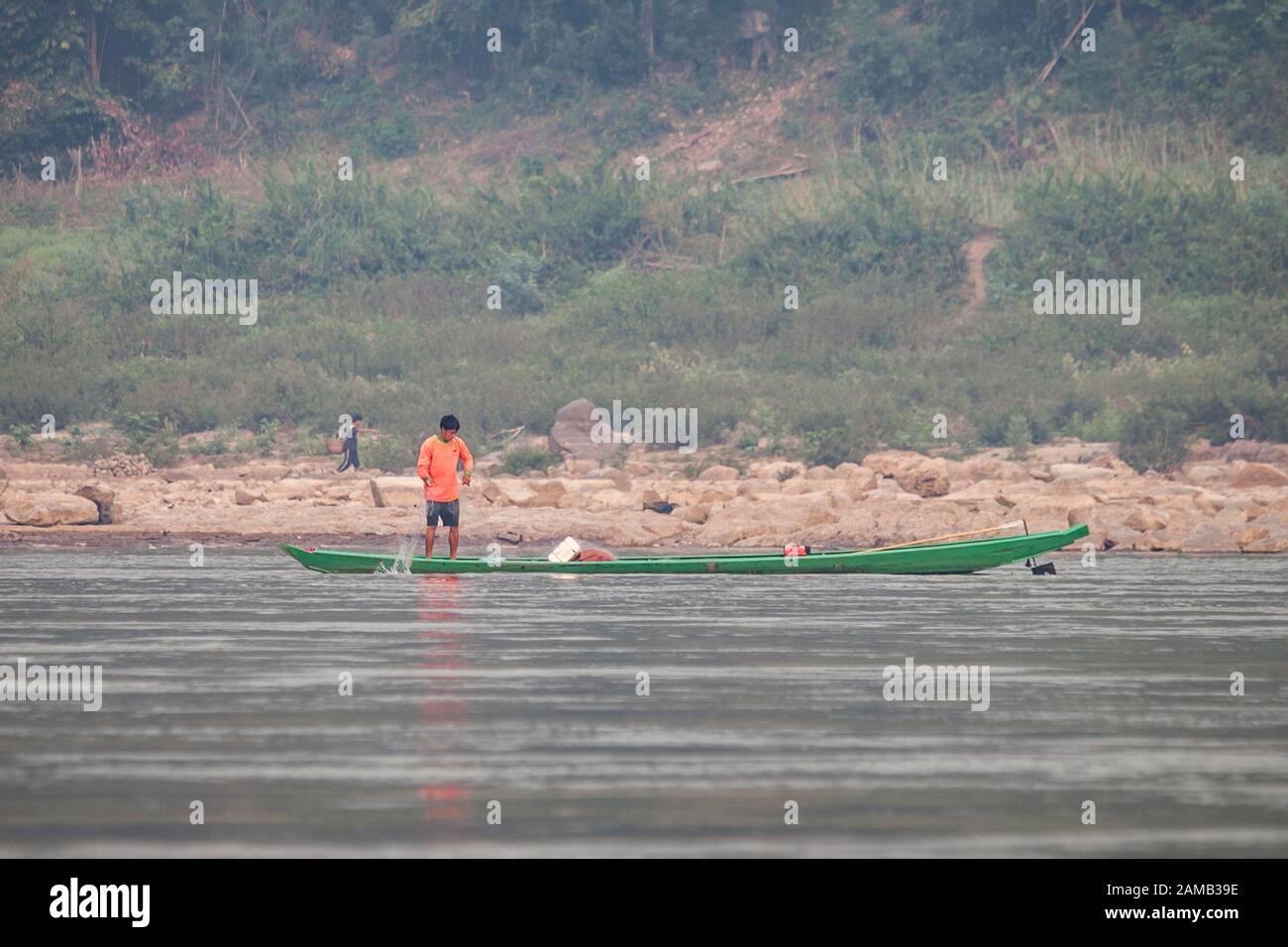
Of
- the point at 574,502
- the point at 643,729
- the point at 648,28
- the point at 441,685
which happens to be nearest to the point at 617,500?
the point at 574,502

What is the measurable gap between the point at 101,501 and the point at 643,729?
1731 centimetres

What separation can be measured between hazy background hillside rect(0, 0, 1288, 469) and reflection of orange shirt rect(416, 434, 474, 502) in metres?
11.8

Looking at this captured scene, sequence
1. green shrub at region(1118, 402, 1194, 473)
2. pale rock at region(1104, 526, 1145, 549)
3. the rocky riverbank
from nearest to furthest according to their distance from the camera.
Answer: pale rock at region(1104, 526, 1145, 549) < the rocky riverbank < green shrub at region(1118, 402, 1194, 473)

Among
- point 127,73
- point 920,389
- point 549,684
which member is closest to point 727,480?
point 920,389

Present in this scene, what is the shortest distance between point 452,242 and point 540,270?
6.84ft

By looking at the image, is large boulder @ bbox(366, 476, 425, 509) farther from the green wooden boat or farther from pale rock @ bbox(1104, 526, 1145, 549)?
pale rock @ bbox(1104, 526, 1145, 549)

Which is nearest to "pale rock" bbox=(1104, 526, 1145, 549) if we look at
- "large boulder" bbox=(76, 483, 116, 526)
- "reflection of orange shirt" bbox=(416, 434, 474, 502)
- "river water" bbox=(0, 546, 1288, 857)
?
"river water" bbox=(0, 546, 1288, 857)

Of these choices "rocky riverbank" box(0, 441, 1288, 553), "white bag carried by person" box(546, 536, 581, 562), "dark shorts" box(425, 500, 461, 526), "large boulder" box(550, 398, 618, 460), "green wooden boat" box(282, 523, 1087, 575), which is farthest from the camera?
"large boulder" box(550, 398, 618, 460)

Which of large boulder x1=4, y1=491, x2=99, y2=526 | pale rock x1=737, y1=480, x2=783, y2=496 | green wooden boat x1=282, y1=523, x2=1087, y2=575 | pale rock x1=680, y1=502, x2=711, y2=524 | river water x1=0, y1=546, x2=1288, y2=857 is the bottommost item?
river water x1=0, y1=546, x2=1288, y2=857

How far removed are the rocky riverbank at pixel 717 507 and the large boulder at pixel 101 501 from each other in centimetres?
2

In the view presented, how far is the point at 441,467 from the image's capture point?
1997cm

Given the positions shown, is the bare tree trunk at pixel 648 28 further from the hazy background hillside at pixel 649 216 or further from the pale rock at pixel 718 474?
the pale rock at pixel 718 474

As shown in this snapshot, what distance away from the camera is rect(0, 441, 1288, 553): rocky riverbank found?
2377 centimetres

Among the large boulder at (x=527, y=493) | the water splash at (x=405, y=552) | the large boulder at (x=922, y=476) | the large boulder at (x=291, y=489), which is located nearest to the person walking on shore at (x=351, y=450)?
the large boulder at (x=291, y=489)
